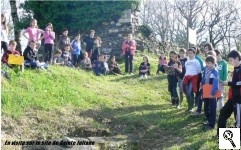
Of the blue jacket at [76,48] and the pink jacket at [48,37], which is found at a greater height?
the pink jacket at [48,37]

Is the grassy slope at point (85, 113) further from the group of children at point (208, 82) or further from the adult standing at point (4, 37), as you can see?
the adult standing at point (4, 37)

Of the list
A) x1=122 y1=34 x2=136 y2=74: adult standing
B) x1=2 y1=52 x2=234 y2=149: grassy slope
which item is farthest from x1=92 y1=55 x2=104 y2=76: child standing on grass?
x1=2 y1=52 x2=234 y2=149: grassy slope

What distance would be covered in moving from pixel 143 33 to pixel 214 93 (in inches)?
467

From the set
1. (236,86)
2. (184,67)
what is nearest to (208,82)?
(236,86)

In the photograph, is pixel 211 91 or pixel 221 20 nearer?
pixel 211 91

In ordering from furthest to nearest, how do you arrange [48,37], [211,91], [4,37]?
[48,37], [4,37], [211,91]

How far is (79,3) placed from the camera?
1686cm

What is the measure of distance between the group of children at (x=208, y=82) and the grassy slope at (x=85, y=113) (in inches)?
14.2

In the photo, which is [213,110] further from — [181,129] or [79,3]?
[79,3]

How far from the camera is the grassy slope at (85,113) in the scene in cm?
682

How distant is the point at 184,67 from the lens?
9047mm

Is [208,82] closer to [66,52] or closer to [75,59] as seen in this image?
[66,52]

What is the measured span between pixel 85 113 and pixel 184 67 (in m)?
2.66

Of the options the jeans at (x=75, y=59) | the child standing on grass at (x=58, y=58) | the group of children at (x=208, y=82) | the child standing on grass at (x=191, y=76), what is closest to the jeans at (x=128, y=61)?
the jeans at (x=75, y=59)
